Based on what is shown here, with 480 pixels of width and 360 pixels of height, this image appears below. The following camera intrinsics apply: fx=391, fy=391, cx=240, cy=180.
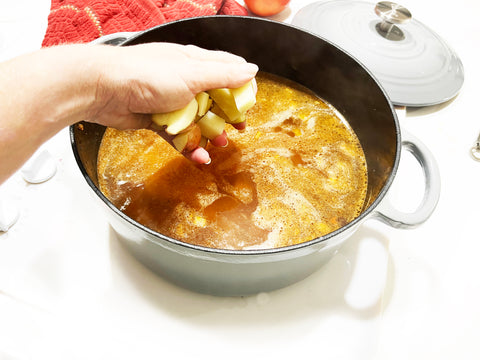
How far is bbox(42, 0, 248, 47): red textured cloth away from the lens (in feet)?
3.23

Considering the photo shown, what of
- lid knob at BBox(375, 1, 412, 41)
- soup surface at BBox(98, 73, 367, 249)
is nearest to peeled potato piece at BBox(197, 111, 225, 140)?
soup surface at BBox(98, 73, 367, 249)

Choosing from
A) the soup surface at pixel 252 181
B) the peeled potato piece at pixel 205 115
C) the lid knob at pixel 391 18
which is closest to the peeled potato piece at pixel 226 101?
the peeled potato piece at pixel 205 115

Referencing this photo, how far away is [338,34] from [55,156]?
30.5 inches

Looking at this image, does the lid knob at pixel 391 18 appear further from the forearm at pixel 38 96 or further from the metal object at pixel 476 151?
the forearm at pixel 38 96

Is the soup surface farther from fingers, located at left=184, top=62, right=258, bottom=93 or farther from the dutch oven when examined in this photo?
fingers, located at left=184, top=62, right=258, bottom=93

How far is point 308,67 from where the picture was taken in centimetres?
93

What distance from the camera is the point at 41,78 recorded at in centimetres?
50

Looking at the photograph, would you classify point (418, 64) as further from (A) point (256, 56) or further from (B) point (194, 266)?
(B) point (194, 266)

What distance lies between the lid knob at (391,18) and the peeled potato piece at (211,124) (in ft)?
1.95

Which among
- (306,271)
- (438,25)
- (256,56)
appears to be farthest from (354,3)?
(306,271)

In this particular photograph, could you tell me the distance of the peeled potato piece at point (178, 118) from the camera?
1.98 ft

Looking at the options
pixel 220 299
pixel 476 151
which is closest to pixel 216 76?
pixel 220 299

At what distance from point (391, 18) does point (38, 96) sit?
88 centimetres

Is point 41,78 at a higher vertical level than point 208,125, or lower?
higher
